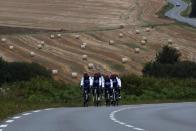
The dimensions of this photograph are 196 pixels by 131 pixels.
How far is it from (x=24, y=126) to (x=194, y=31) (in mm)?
62783

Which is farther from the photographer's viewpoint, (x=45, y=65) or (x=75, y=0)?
(x=75, y=0)

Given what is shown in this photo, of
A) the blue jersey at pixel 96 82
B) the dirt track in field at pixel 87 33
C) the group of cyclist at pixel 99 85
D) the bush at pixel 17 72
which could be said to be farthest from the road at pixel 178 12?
the blue jersey at pixel 96 82

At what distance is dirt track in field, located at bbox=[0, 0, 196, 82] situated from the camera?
59938mm

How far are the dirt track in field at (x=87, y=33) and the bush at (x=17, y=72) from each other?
117 inches

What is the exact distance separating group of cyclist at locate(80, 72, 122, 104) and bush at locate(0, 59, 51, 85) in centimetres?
1352

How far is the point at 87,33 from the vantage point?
7231 cm

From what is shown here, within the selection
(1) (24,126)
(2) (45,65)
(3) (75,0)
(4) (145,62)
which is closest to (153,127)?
(1) (24,126)

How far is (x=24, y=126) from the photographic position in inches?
739

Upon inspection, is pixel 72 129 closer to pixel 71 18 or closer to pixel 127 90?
pixel 127 90

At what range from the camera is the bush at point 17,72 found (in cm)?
4822

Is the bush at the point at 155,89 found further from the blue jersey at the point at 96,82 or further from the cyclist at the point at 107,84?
the blue jersey at the point at 96,82

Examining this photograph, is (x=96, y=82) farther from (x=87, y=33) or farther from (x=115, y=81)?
(x=87, y=33)

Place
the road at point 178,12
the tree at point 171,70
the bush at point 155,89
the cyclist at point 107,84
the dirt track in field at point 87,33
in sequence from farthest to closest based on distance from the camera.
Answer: the road at point 178,12, the dirt track in field at point 87,33, the tree at point 171,70, the bush at point 155,89, the cyclist at point 107,84

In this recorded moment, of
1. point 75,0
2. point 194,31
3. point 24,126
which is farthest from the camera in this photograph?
point 75,0
